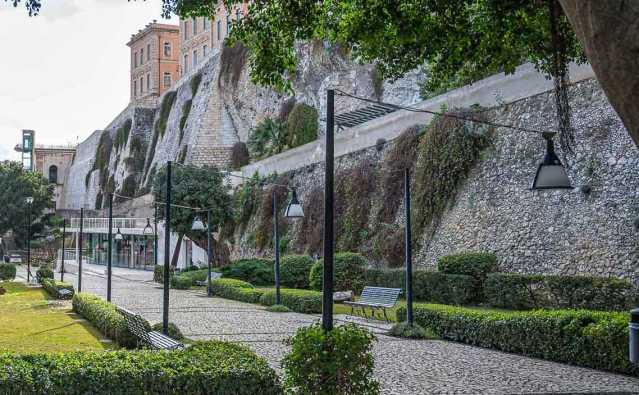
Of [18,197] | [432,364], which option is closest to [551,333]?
[432,364]

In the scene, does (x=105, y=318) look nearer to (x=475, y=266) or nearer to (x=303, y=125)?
(x=475, y=266)

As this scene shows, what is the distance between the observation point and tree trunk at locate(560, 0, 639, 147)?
4.41m

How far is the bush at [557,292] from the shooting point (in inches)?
610

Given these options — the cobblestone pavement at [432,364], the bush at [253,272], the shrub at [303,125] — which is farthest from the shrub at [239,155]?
the cobblestone pavement at [432,364]

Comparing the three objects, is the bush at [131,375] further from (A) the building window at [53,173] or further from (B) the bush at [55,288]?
(A) the building window at [53,173]

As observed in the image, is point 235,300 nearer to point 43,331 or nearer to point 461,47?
point 43,331

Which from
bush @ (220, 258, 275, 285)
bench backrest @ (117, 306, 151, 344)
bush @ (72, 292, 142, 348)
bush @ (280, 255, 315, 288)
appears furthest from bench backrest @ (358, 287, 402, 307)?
bush @ (220, 258, 275, 285)

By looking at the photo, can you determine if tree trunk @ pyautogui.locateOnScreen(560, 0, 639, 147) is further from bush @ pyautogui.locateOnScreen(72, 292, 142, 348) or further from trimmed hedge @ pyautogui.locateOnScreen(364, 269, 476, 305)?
trimmed hedge @ pyautogui.locateOnScreen(364, 269, 476, 305)

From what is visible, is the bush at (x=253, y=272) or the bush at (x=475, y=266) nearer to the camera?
the bush at (x=475, y=266)

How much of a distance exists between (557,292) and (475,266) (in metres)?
3.46

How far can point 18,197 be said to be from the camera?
71812 mm

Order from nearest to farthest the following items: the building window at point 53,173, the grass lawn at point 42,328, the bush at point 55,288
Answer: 1. the grass lawn at point 42,328
2. the bush at point 55,288
3. the building window at point 53,173

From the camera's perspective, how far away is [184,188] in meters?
37.2

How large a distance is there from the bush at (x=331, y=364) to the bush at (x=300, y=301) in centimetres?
1300
